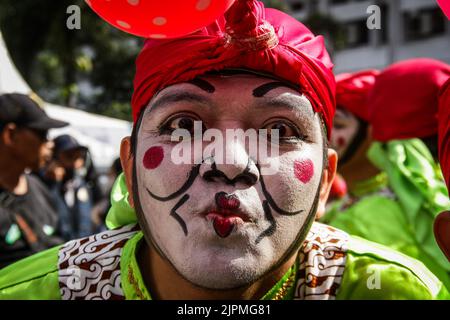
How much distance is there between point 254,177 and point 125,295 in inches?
26.0

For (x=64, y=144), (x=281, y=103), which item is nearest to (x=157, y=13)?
(x=281, y=103)

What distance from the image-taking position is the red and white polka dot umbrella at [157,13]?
1.51 meters

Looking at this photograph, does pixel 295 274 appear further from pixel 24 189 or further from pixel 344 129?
pixel 24 189

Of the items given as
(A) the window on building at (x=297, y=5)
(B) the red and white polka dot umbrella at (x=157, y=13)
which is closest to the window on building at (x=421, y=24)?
(A) the window on building at (x=297, y=5)

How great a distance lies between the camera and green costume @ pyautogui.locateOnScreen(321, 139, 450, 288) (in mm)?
3439

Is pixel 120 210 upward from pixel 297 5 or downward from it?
upward

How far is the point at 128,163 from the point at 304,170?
58 cm

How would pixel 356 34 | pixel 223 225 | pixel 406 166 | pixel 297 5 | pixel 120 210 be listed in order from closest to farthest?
pixel 223 225 < pixel 120 210 < pixel 406 166 < pixel 356 34 < pixel 297 5

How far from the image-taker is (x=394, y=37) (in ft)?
96.4

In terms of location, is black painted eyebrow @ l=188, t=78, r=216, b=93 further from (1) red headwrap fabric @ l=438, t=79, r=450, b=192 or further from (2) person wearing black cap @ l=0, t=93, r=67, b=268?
(2) person wearing black cap @ l=0, t=93, r=67, b=268

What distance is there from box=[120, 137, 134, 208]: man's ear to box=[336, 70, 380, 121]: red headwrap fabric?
2311 mm

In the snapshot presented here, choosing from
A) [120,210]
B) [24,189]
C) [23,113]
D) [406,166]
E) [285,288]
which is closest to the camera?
[285,288]

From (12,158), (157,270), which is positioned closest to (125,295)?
(157,270)

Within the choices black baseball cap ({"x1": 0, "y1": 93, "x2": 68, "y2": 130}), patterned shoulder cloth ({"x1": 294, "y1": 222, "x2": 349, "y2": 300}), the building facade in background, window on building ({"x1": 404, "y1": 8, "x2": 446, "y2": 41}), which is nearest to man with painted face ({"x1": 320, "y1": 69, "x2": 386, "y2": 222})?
black baseball cap ({"x1": 0, "y1": 93, "x2": 68, "y2": 130})
